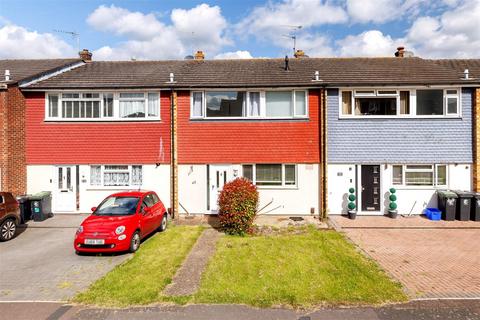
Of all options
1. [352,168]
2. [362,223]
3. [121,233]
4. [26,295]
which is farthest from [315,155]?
[26,295]

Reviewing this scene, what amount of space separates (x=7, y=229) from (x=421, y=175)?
15299 mm

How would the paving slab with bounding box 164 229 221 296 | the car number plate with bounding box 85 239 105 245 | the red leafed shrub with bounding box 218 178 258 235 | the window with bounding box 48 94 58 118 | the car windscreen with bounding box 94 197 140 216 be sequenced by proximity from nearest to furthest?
the paving slab with bounding box 164 229 221 296 → the car number plate with bounding box 85 239 105 245 → the car windscreen with bounding box 94 197 140 216 → the red leafed shrub with bounding box 218 178 258 235 → the window with bounding box 48 94 58 118

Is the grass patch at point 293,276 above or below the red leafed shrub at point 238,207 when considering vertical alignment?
below

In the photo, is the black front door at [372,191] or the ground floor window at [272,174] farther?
the ground floor window at [272,174]

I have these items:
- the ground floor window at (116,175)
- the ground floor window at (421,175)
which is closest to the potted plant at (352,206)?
the ground floor window at (421,175)

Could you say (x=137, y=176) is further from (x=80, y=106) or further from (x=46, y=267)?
(x=46, y=267)

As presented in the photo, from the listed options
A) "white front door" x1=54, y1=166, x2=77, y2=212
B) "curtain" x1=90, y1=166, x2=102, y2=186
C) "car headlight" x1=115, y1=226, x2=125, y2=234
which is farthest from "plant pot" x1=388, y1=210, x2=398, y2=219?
"white front door" x1=54, y1=166, x2=77, y2=212

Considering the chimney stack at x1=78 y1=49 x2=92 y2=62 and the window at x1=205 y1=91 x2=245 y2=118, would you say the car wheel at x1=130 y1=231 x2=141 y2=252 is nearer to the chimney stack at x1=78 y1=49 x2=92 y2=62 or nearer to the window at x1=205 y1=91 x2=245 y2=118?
the window at x1=205 y1=91 x2=245 y2=118

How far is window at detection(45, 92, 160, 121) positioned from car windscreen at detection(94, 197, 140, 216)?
14.8 feet

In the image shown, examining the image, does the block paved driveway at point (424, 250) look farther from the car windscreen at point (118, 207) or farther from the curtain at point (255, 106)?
the car windscreen at point (118, 207)

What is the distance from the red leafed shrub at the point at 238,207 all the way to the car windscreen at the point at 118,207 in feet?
9.14

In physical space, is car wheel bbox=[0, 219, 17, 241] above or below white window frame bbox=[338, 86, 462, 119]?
below

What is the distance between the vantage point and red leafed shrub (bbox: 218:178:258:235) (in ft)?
32.6

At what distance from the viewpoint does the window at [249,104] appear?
13.0m
